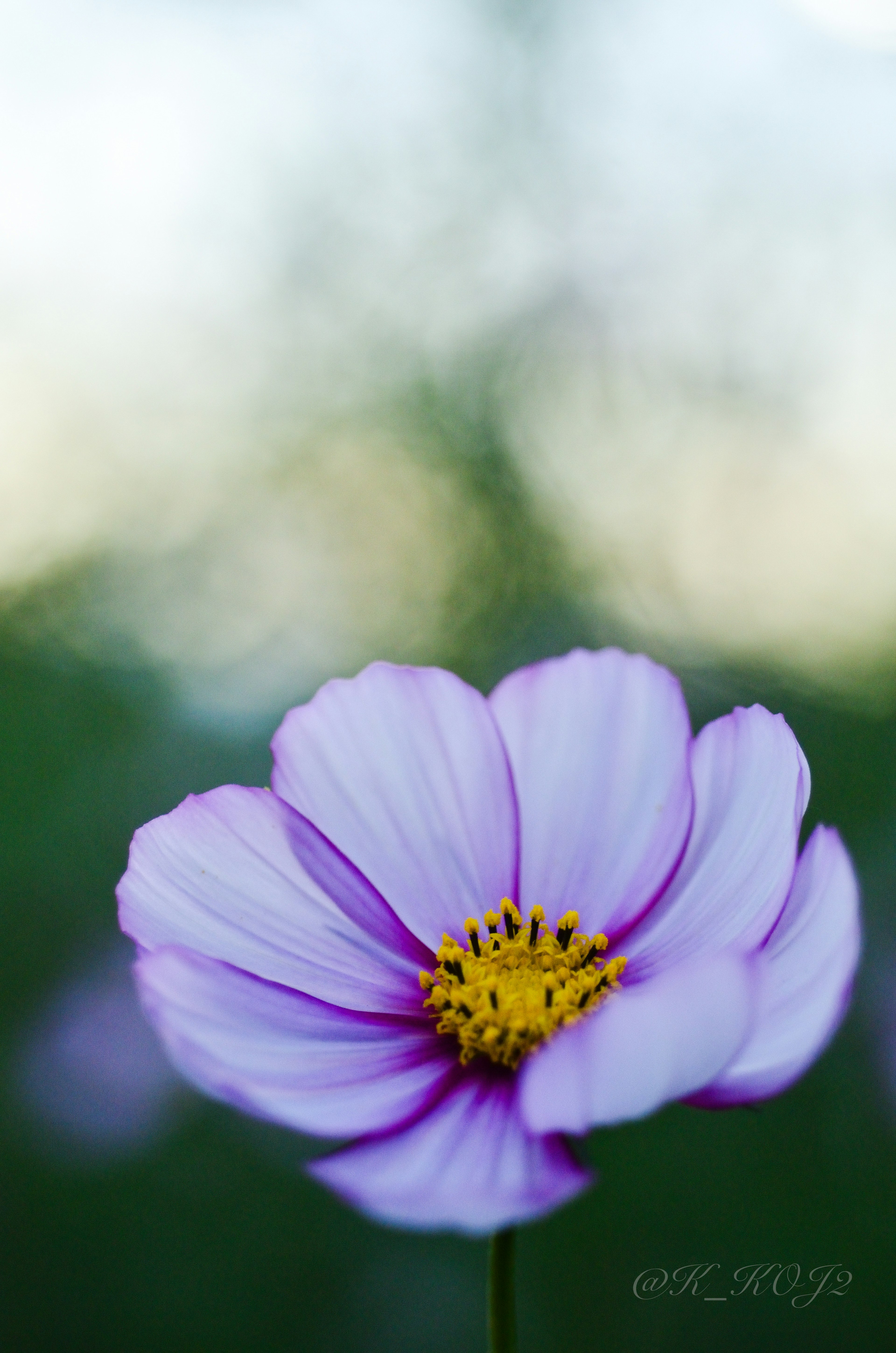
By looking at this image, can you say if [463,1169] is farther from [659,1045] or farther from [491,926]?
[491,926]

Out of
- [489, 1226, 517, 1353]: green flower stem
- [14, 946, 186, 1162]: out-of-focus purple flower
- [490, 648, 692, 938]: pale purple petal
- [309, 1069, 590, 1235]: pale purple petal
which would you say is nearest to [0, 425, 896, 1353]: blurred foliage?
[14, 946, 186, 1162]: out-of-focus purple flower

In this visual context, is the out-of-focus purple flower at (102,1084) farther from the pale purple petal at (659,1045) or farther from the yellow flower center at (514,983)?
the pale purple petal at (659,1045)

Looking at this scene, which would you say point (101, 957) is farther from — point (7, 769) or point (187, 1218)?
point (7, 769)

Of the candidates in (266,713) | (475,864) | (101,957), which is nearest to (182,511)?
(266,713)

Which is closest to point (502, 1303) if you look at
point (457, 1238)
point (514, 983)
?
point (514, 983)

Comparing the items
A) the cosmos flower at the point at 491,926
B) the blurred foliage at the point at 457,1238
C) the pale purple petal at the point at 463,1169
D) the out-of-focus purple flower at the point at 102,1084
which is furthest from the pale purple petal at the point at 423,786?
the out-of-focus purple flower at the point at 102,1084

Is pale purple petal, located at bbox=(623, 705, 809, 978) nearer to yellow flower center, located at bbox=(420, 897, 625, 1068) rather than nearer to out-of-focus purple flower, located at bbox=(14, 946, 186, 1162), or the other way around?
yellow flower center, located at bbox=(420, 897, 625, 1068)
